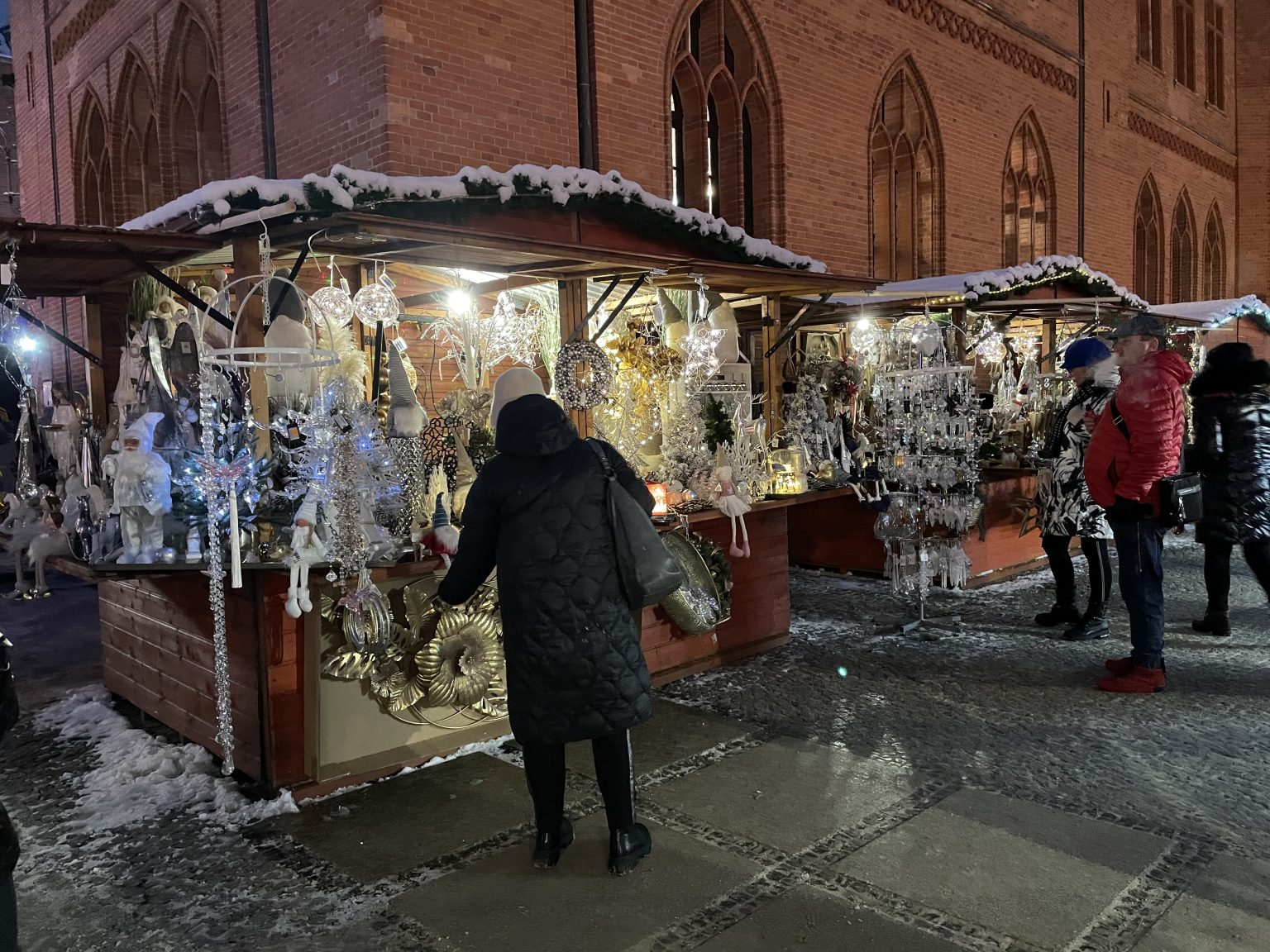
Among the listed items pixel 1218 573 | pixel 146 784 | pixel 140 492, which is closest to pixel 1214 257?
pixel 1218 573

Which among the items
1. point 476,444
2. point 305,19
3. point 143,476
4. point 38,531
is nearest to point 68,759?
point 143,476

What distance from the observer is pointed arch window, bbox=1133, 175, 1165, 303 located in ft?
63.5

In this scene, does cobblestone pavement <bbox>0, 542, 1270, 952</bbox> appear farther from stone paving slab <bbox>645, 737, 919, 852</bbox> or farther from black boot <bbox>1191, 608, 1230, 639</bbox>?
black boot <bbox>1191, 608, 1230, 639</bbox>

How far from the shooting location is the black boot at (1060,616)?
23.1ft

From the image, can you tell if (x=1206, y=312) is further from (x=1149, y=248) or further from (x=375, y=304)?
(x=375, y=304)

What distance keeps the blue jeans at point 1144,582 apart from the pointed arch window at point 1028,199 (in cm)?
1086

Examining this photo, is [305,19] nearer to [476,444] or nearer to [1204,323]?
[476,444]

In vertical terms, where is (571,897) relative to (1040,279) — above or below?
below

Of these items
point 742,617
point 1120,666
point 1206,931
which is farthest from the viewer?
point 742,617

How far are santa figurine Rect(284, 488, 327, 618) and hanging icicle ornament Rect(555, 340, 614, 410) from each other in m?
1.80

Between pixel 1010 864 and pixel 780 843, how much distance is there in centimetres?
87

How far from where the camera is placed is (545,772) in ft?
11.7

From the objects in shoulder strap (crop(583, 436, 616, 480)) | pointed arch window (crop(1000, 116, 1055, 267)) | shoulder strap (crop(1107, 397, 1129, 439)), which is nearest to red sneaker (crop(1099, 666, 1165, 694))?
shoulder strap (crop(1107, 397, 1129, 439))

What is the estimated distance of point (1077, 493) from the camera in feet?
21.9
